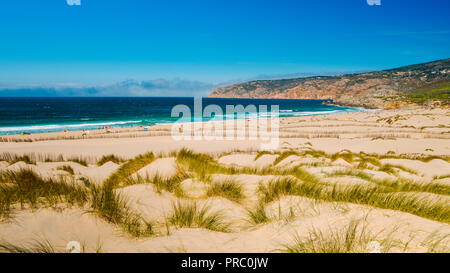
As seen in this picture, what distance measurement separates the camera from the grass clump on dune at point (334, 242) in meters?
2.28

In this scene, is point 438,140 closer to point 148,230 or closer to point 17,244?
point 148,230

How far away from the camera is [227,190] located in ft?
14.1

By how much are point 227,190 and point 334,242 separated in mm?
2168

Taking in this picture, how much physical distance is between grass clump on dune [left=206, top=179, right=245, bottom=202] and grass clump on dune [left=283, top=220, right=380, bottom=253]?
1681 mm

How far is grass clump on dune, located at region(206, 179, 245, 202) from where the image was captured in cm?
417

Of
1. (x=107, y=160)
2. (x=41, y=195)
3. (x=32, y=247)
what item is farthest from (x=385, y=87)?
(x=32, y=247)

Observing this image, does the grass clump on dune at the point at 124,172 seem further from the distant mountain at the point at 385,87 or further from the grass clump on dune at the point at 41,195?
the distant mountain at the point at 385,87

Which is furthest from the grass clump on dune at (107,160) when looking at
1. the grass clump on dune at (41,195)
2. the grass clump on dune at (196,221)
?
the grass clump on dune at (196,221)

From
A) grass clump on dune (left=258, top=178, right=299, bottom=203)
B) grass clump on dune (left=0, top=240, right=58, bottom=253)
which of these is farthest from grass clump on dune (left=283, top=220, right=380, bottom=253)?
grass clump on dune (left=0, top=240, right=58, bottom=253)

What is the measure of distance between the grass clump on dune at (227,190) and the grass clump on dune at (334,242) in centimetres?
168

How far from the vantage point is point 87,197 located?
3.44m

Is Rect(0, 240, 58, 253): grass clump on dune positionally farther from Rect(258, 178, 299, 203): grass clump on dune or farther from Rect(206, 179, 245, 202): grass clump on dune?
Rect(258, 178, 299, 203): grass clump on dune

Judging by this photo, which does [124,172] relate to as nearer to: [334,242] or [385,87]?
[334,242]

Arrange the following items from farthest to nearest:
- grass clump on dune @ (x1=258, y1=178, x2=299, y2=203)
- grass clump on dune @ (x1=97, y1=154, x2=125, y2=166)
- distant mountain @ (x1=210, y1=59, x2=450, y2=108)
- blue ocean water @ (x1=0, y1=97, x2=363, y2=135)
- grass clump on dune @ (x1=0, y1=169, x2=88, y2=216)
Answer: distant mountain @ (x1=210, y1=59, x2=450, y2=108), blue ocean water @ (x1=0, y1=97, x2=363, y2=135), grass clump on dune @ (x1=97, y1=154, x2=125, y2=166), grass clump on dune @ (x1=258, y1=178, x2=299, y2=203), grass clump on dune @ (x1=0, y1=169, x2=88, y2=216)
